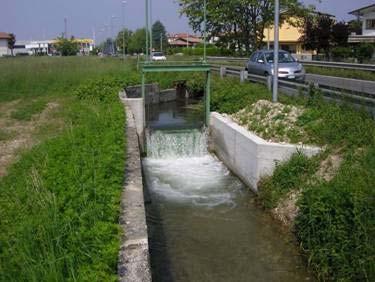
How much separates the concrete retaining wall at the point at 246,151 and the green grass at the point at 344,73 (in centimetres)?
884

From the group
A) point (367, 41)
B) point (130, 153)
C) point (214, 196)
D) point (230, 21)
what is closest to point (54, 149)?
point (130, 153)

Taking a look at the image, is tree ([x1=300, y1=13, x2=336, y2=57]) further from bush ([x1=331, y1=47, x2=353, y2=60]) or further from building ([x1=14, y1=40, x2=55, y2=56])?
building ([x1=14, y1=40, x2=55, y2=56])

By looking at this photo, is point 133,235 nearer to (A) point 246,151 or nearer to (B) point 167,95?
(A) point 246,151

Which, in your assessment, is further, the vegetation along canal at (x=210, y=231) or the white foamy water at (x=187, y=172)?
the white foamy water at (x=187, y=172)

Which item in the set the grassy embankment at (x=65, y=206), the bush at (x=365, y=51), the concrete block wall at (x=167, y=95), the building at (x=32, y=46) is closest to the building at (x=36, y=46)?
the building at (x=32, y=46)

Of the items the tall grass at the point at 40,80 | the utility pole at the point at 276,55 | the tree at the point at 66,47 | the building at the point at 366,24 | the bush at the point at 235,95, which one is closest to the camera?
the utility pole at the point at 276,55

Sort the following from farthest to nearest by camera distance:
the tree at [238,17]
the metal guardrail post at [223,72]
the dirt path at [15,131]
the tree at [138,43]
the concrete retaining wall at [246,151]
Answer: the tree at [138,43], the tree at [238,17], the metal guardrail post at [223,72], the dirt path at [15,131], the concrete retaining wall at [246,151]

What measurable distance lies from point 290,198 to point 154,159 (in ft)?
25.4

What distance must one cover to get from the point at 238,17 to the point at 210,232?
36.5m

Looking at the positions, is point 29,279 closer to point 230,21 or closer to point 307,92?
point 307,92

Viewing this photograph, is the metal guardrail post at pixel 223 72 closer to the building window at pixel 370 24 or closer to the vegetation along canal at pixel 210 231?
the vegetation along canal at pixel 210 231

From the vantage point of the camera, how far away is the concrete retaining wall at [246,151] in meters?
11.2

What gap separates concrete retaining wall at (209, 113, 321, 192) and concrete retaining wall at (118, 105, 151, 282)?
334cm

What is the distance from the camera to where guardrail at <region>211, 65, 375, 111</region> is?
39.0 ft
